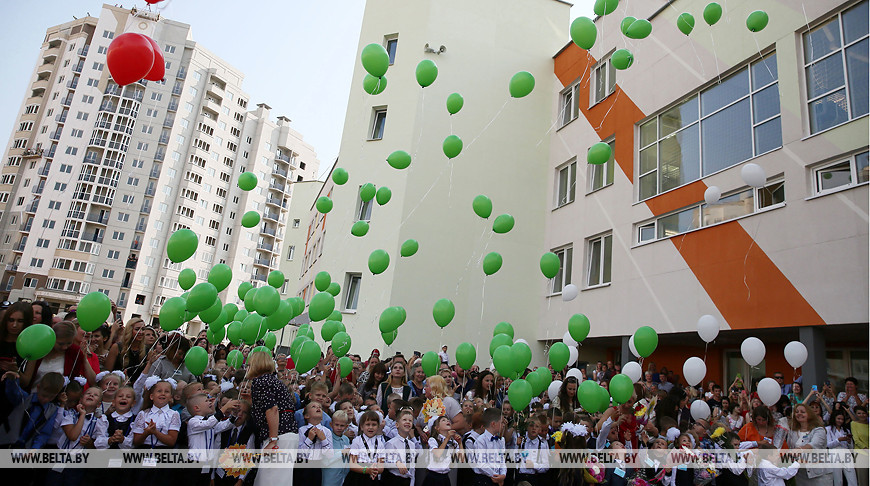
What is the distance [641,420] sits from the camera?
6613 millimetres

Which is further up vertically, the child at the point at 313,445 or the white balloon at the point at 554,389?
the white balloon at the point at 554,389

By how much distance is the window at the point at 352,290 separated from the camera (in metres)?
14.5

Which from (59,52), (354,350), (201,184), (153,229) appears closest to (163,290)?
(153,229)

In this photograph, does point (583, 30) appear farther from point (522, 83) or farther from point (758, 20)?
point (758, 20)

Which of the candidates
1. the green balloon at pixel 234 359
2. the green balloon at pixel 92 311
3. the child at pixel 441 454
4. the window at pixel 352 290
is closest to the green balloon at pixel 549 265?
the child at pixel 441 454

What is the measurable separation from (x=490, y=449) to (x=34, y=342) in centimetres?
408

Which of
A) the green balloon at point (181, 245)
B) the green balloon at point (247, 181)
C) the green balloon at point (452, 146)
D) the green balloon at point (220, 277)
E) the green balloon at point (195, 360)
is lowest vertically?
the green balloon at point (195, 360)

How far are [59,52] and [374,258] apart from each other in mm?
68064

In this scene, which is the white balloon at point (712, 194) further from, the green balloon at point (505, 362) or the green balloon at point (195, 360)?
the green balloon at point (195, 360)

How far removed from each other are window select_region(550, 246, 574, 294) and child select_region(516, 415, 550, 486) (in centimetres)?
880

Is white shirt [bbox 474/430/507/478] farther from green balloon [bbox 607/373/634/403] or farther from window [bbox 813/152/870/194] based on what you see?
window [bbox 813/152/870/194]

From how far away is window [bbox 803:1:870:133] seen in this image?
7.83 metres

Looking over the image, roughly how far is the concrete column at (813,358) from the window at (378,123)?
11661mm

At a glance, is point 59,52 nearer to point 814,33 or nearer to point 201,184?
point 201,184
